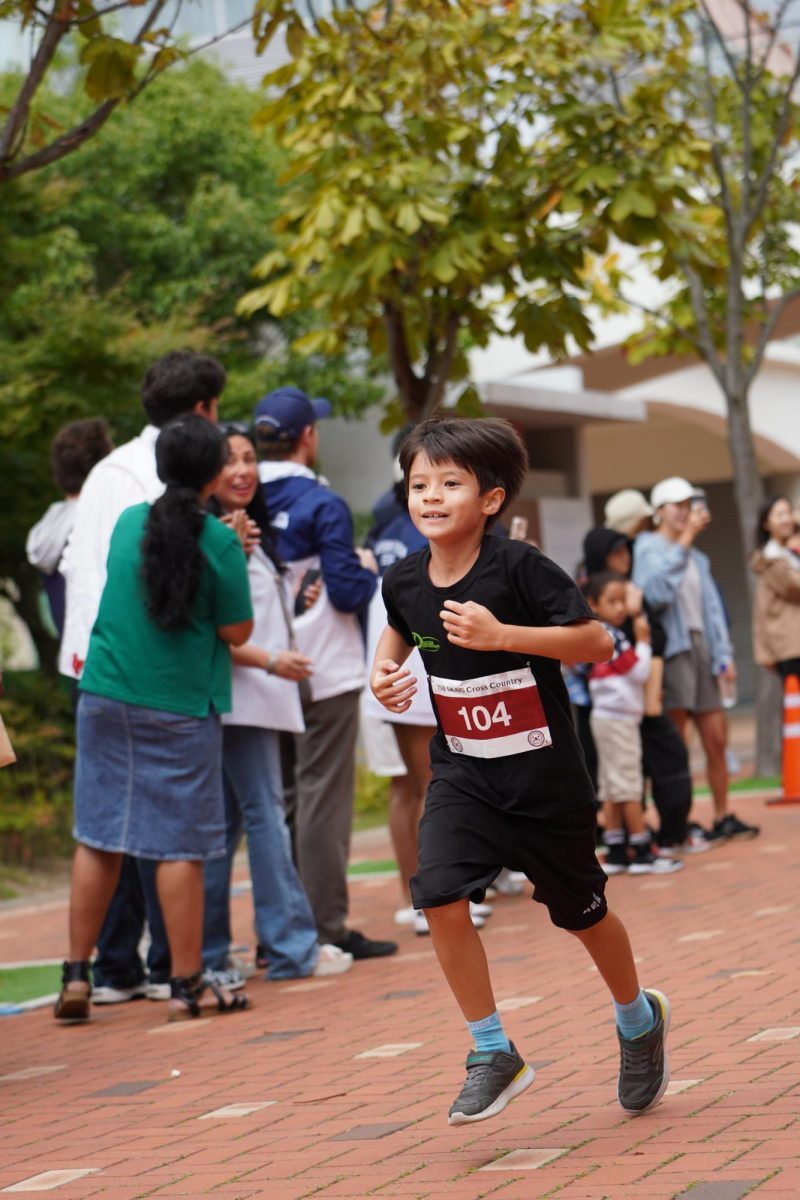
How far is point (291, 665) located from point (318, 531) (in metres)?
0.87

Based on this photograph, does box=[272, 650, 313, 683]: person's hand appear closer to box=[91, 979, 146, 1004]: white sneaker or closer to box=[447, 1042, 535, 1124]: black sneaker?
box=[91, 979, 146, 1004]: white sneaker

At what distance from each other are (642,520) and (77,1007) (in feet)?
18.7

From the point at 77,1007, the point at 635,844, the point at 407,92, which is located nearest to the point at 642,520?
the point at 635,844

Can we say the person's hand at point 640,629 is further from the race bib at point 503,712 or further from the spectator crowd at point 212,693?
the race bib at point 503,712

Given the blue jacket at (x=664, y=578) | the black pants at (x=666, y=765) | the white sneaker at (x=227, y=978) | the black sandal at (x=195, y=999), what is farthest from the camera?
the blue jacket at (x=664, y=578)

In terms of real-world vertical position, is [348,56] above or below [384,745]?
above

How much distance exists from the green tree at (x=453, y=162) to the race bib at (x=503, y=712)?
21.8ft

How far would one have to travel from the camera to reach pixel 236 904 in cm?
1130

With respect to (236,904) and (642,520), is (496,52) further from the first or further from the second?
(236,904)

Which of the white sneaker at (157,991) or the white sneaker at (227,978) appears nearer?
the white sneaker at (227,978)

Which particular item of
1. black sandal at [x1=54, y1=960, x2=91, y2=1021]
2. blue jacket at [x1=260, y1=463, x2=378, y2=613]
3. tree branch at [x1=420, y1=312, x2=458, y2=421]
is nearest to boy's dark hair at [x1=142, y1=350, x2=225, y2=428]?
blue jacket at [x1=260, y1=463, x2=378, y2=613]

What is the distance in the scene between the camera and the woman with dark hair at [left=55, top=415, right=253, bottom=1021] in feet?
21.5

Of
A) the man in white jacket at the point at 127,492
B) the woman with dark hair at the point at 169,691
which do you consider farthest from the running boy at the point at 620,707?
the woman with dark hair at the point at 169,691

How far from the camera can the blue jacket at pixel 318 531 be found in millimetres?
7762
